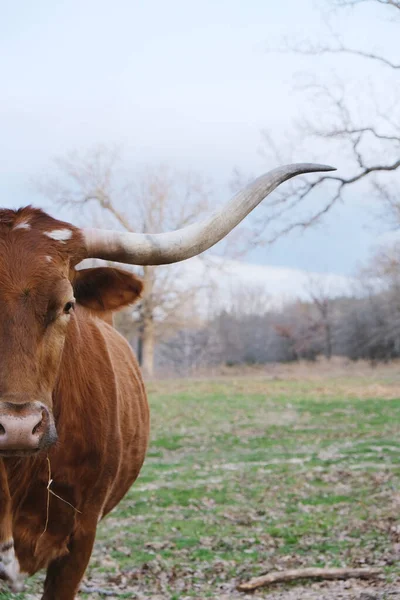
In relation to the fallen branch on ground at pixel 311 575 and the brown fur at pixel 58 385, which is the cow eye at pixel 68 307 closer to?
the brown fur at pixel 58 385

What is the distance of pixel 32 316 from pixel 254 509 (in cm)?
778

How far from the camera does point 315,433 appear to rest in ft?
63.0

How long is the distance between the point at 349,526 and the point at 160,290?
4278cm

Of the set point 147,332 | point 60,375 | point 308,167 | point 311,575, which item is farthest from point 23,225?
point 147,332

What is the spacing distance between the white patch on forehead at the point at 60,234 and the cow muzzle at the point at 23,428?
3.24ft

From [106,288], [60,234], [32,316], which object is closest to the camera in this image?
[32,316]

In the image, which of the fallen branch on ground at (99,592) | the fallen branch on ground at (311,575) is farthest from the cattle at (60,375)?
the fallen branch on ground at (311,575)

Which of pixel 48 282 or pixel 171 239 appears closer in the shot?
pixel 48 282

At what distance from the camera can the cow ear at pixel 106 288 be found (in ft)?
15.4

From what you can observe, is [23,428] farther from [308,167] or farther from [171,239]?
[308,167]


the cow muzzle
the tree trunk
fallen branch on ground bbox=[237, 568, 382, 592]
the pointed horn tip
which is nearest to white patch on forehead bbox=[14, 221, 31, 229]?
the cow muzzle

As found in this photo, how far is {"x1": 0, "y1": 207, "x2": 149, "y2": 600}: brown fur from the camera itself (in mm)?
3834

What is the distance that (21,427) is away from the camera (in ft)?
11.6

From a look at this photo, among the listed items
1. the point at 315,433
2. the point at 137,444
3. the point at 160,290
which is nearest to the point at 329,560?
the point at 137,444
